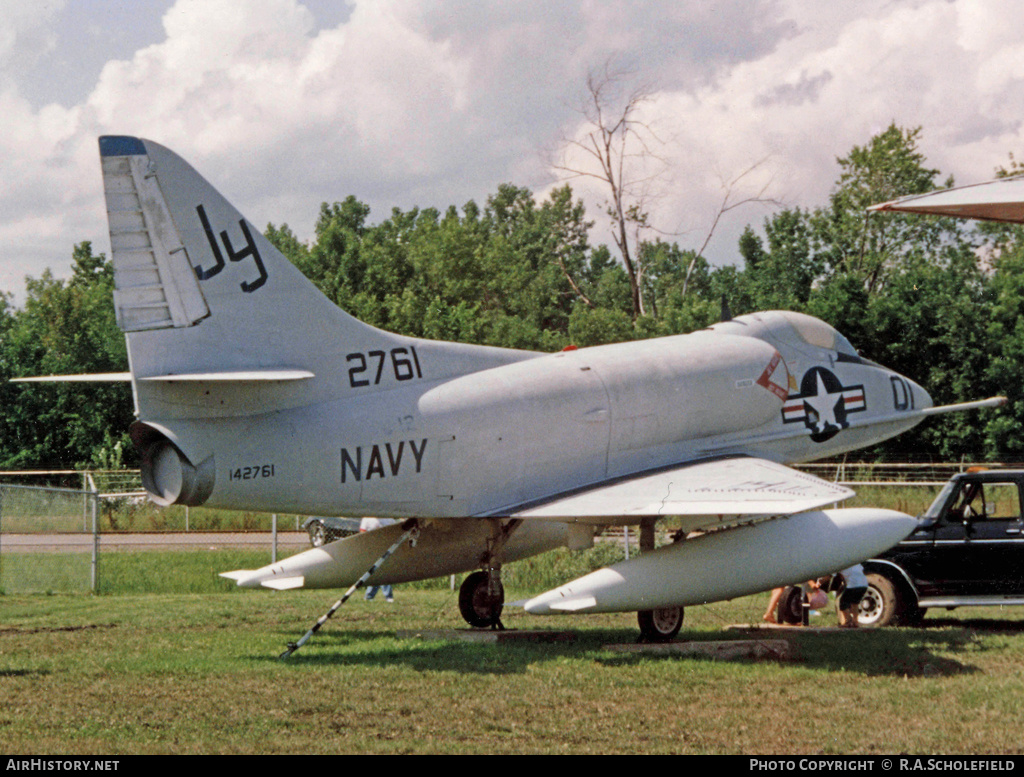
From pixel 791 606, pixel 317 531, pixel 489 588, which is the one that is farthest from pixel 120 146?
pixel 317 531

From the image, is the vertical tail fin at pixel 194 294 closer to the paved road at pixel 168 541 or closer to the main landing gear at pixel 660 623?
the main landing gear at pixel 660 623

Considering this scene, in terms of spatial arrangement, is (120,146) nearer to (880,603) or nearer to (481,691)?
(481,691)

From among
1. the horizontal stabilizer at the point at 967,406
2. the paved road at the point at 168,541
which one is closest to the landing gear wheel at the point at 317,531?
the paved road at the point at 168,541

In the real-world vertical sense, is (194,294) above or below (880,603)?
above

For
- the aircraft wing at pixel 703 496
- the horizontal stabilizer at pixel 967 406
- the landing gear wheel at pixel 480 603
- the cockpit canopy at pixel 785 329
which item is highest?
the cockpit canopy at pixel 785 329

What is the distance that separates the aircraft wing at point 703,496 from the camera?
38.3 ft

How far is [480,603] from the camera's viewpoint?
14.4 m

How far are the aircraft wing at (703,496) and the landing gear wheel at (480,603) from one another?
5.87 feet

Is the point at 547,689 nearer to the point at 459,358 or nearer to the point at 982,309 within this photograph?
the point at 459,358

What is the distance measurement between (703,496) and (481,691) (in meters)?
3.49

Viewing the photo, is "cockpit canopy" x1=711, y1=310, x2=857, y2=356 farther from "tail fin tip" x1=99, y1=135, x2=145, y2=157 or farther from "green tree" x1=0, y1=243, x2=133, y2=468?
"green tree" x1=0, y1=243, x2=133, y2=468

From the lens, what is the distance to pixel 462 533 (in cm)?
1480

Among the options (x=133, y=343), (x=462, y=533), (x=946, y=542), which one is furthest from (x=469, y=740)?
(x=946, y=542)

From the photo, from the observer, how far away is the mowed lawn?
8.21m
